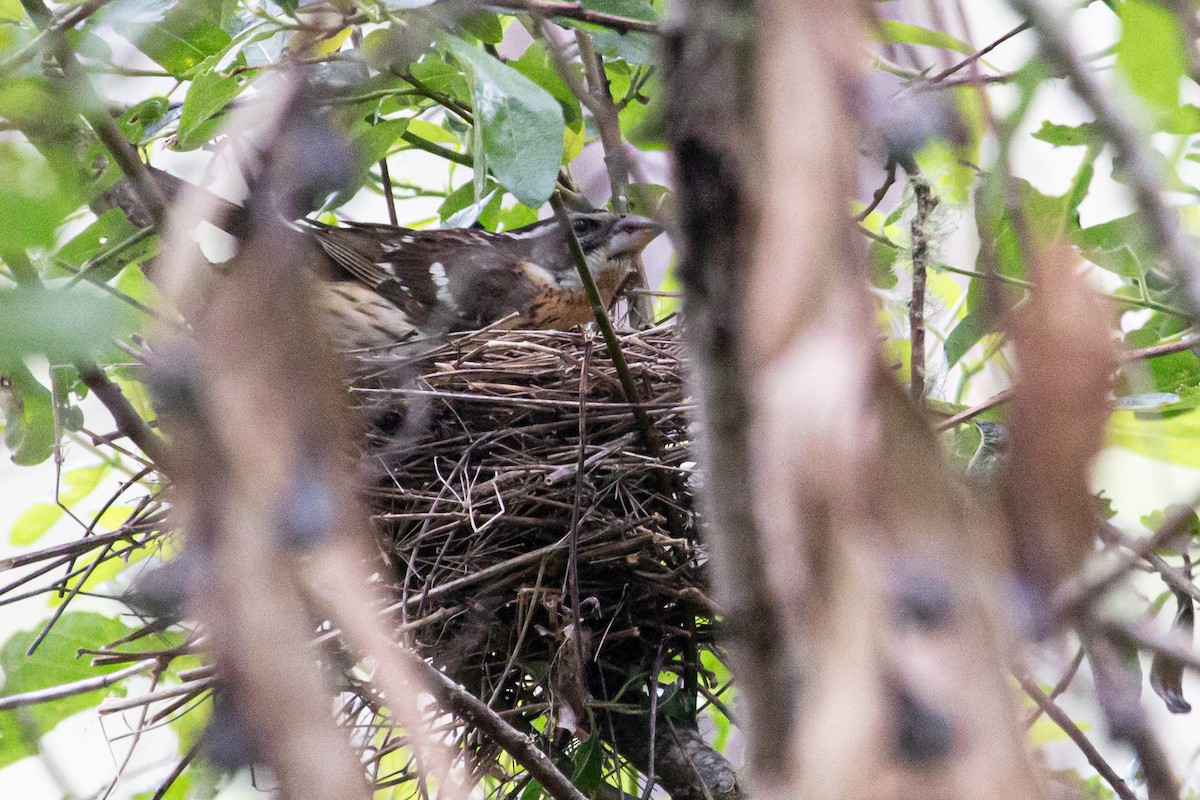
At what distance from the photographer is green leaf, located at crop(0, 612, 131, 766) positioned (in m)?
1.68

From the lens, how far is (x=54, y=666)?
1.77 metres

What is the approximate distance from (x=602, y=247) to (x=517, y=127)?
122 centimetres

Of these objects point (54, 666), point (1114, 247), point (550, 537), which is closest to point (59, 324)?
point (1114, 247)

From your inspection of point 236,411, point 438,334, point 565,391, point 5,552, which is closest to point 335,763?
point 236,411

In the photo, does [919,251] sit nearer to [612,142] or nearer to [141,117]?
[612,142]

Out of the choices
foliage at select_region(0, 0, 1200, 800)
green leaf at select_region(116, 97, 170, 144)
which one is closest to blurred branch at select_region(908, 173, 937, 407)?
foliage at select_region(0, 0, 1200, 800)

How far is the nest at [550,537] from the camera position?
5.33 ft

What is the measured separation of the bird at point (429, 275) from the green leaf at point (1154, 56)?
1.81 meters

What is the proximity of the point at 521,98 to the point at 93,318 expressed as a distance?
88 centimetres

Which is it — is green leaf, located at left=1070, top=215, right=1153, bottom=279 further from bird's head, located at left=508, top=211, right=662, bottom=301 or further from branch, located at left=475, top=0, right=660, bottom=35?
bird's head, located at left=508, top=211, right=662, bottom=301

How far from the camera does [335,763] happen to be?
0.28 m

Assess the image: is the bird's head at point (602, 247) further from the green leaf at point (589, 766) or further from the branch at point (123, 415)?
the branch at point (123, 415)

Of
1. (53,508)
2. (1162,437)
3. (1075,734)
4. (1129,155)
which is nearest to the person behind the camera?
(1129,155)

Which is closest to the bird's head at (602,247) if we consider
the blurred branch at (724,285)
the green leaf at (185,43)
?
the green leaf at (185,43)
